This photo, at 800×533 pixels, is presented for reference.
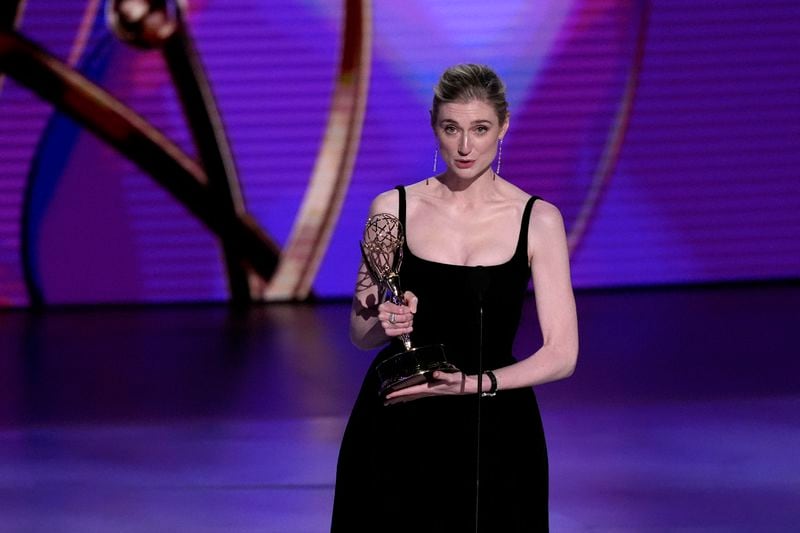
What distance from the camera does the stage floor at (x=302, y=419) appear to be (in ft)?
12.3

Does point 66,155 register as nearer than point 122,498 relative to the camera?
No

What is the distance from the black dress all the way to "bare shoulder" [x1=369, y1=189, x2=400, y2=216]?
0.01 m

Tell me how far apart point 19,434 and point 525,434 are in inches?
125

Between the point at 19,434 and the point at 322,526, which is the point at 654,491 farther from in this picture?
the point at 19,434

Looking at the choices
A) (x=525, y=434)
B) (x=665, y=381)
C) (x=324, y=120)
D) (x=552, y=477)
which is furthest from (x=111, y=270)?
(x=525, y=434)

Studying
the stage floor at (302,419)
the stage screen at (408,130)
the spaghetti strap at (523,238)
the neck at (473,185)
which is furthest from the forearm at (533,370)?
the stage screen at (408,130)

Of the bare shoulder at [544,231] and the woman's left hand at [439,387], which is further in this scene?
the bare shoulder at [544,231]

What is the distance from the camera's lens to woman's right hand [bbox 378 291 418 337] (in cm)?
181

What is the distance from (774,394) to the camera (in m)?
5.04

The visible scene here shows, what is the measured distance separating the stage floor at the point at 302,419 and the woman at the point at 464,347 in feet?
5.24

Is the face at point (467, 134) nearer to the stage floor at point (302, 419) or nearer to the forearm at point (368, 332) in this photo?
the forearm at point (368, 332)

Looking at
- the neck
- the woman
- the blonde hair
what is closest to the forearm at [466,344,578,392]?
the woman

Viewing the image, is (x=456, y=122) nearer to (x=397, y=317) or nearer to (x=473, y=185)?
(x=473, y=185)

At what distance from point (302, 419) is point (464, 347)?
2901mm
